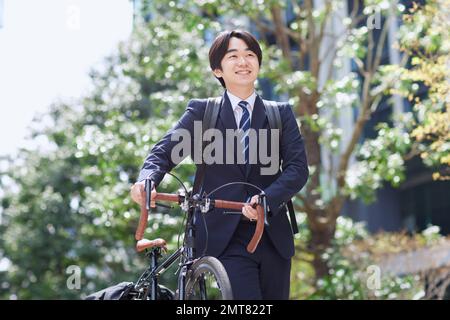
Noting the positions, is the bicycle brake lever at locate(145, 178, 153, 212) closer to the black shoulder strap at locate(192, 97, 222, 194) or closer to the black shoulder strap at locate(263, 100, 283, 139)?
the black shoulder strap at locate(192, 97, 222, 194)

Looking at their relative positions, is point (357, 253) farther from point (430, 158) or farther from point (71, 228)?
point (71, 228)

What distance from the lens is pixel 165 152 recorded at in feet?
15.8

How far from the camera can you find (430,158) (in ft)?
34.6

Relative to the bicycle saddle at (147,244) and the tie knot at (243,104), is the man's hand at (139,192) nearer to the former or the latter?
the bicycle saddle at (147,244)

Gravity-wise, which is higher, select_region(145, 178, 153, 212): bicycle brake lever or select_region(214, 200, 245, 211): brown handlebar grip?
select_region(145, 178, 153, 212): bicycle brake lever

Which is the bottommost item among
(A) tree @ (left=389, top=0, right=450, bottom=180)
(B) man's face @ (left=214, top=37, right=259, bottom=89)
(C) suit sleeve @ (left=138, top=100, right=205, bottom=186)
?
(C) suit sleeve @ (left=138, top=100, right=205, bottom=186)

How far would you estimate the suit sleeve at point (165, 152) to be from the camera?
4633 mm

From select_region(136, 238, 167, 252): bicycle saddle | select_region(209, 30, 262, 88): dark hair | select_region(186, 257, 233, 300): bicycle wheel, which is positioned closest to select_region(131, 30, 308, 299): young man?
select_region(209, 30, 262, 88): dark hair

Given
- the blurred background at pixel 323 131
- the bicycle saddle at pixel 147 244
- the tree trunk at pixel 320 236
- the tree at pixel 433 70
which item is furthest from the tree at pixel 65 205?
the bicycle saddle at pixel 147 244

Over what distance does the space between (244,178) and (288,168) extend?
0.25 meters

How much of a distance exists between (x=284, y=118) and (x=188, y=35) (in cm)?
1085

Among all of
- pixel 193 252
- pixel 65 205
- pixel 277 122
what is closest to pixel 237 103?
pixel 277 122

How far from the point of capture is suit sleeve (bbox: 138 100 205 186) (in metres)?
4.63
